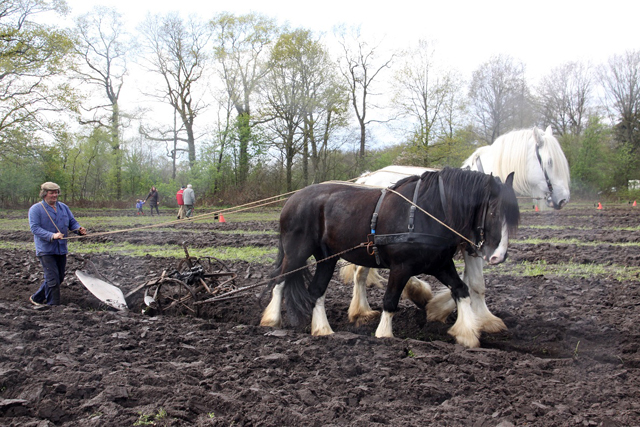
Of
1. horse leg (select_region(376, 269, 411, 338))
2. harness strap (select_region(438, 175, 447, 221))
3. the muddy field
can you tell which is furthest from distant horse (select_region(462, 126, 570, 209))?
horse leg (select_region(376, 269, 411, 338))

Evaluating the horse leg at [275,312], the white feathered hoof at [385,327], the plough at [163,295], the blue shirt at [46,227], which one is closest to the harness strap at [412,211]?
the white feathered hoof at [385,327]

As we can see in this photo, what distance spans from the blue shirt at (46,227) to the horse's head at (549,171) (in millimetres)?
5436

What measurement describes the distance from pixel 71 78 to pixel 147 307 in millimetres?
24433

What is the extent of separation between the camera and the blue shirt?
18.9 ft

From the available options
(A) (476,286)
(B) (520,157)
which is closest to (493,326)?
(A) (476,286)

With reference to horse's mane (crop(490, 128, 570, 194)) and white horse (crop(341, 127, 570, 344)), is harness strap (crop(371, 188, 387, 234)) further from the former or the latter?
horse's mane (crop(490, 128, 570, 194))

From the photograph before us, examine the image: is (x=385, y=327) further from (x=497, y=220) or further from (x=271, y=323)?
(x=497, y=220)

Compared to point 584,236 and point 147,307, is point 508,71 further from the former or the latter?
point 147,307

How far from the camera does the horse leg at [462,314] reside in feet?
15.0

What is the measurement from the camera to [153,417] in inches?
113

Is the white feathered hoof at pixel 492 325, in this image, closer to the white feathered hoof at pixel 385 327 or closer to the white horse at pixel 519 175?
the white horse at pixel 519 175

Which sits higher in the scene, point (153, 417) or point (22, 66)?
point (22, 66)

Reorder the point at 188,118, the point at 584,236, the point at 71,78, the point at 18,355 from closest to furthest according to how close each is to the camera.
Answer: the point at 18,355 → the point at 584,236 → the point at 71,78 → the point at 188,118

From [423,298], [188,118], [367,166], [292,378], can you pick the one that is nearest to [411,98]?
[367,166]
